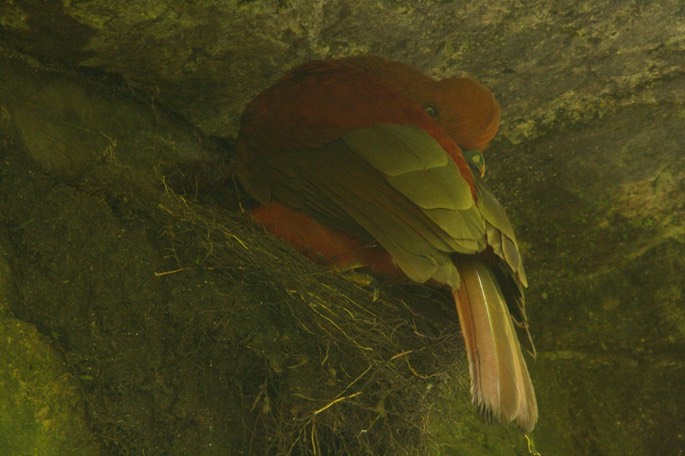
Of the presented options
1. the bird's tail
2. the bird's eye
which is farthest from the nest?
the bird's eye

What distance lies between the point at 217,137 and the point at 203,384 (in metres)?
0.80

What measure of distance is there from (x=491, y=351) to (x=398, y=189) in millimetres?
411

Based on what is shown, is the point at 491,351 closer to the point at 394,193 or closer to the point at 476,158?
A: the point at 394,193

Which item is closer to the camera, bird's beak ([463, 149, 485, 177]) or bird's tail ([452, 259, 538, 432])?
bird's tail ([452, 259, 538, 432])

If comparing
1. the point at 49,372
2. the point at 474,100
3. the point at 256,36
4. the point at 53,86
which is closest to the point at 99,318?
the point at 49,372

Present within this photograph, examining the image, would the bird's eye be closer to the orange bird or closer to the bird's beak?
the orange bird

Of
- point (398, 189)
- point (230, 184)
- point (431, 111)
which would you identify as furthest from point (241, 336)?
point (431, 111)

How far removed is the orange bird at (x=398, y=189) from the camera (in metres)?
1.95

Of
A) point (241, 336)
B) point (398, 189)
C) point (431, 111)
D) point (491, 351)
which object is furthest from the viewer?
point (431, 111)

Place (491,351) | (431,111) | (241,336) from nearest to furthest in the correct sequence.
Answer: (491,351) < (241,336) < (431,111)

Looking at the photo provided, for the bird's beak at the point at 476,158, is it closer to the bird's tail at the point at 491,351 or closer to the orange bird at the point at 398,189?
the orange bird at the point at 398,189

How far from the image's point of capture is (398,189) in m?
2.01

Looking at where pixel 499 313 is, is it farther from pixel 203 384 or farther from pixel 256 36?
pixel 256 36

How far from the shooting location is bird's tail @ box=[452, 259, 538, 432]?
6.08ft
